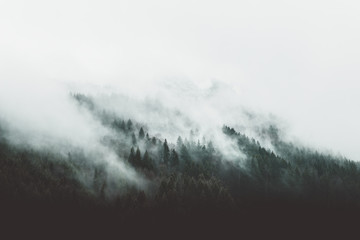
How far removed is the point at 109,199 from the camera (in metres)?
187

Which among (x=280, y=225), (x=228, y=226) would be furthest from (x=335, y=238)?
(x=228, y=226)

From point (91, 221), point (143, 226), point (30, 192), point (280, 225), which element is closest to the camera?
point (143, 226)

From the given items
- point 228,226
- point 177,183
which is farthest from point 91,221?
point 228,226

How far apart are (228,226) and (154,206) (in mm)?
35797

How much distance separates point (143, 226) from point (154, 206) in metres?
14.0

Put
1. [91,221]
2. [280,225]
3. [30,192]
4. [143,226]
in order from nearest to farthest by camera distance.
Result: 1. [143,226]
2. [91,221]
3. [30,192]
4. [280,225]

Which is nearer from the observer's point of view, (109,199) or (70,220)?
(70,220)

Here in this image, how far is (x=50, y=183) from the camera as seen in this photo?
190500mm

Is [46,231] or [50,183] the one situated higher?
[50,183]

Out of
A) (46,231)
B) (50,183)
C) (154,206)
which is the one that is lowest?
(46,231)

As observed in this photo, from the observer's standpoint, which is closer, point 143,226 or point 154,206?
point 143,226

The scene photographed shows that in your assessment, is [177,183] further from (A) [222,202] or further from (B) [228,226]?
(B) [228,226]

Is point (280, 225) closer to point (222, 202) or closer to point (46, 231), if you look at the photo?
point (222, 202)

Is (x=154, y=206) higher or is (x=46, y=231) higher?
(x=154, y=206)
